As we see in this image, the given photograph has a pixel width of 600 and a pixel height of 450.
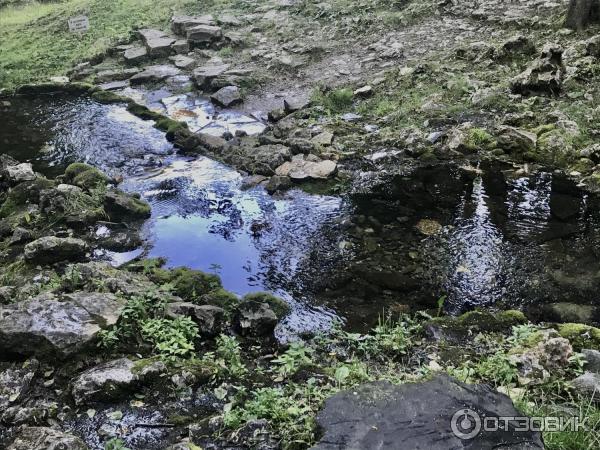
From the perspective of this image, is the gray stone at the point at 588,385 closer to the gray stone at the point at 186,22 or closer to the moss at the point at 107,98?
the moss at the point at 107,98

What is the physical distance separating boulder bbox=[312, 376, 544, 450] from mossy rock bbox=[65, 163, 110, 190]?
6737 millimetres

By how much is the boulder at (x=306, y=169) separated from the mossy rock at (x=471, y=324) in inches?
155

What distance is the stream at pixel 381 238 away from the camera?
5.76 m

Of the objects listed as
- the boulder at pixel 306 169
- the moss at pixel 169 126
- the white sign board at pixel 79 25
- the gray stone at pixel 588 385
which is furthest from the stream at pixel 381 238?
the white sign board at pixel 79 25

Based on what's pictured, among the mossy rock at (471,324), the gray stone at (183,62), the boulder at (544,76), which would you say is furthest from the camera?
the gray stone at (183,62)

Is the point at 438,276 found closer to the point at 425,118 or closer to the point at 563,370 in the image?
the point at 563,370

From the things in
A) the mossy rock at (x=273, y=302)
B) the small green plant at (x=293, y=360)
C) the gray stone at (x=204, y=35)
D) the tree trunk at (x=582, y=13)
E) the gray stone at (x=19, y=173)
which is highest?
the tree trunk at (x=582, y=13)

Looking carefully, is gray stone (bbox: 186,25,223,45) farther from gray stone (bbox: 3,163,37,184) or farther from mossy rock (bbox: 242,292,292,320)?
mossy rock (bbox: 242,292,292,320)

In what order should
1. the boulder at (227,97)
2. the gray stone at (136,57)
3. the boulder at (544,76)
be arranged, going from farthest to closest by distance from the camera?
the gray stone at (136,57), the boulder at (227,97), the boulder at (544,76)

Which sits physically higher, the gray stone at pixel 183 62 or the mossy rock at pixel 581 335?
the gray stone at pixel 183 62

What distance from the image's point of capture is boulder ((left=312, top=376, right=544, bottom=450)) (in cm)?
277

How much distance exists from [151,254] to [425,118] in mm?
5659

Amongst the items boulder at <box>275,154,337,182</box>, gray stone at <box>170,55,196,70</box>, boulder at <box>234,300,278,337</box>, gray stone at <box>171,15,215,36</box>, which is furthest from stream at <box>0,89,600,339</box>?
gray stone at <box>171,15,215,36</box>

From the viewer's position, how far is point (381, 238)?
270 inches
